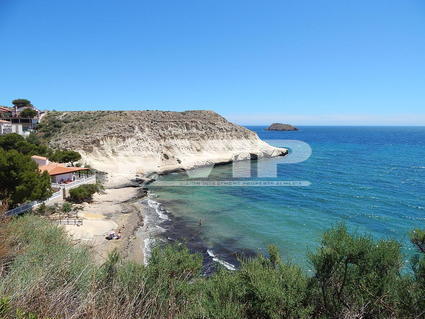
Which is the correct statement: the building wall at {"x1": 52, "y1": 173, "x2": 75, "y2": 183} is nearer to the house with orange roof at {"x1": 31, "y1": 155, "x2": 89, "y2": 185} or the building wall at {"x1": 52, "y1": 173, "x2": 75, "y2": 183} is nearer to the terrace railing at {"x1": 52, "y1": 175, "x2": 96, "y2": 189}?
the house with orange roof at {"x1": 31, "y1": 155, "x2": 89, "y2": 185}

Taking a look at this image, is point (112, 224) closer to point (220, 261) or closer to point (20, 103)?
point (220, 261)

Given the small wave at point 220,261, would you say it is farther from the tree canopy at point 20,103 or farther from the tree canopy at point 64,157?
the tree canopy at point 20,103

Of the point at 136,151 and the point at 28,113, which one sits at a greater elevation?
the point at 28,113

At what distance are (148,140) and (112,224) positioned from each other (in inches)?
1422

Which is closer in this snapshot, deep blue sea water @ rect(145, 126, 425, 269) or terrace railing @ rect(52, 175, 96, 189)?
deep blue sea water @ rect(145, 126, 425, 269)

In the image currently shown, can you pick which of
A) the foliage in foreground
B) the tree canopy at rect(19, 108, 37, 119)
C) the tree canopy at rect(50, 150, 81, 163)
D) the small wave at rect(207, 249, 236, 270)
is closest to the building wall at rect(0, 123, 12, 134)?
the tree canopy at rect(19, 108, 37, 119)

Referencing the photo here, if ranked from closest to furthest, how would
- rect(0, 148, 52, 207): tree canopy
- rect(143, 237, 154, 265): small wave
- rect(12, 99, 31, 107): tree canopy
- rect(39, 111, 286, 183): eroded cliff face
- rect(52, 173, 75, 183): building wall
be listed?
rect(143, 237, 154, 265): small wave, rect(0, 148, 52, 207): tree canopy, rect(52, 173, 75, 183): building wall, rect(39, 111, 286, 183): eroded cliff face, rect(12, 99, 31, 107): tree canopy

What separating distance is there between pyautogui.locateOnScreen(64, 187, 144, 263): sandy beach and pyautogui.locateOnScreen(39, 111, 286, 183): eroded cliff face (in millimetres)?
8637

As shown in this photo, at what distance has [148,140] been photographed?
61.7 metres

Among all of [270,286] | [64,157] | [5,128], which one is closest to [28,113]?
[5,128]

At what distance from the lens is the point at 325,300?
9.88 meters

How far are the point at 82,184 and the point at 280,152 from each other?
2258 inches

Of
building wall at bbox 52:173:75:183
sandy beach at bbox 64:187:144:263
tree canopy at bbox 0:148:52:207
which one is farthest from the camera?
building wall at bbox 52:173:75:183

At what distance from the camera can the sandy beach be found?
71.7 feet
